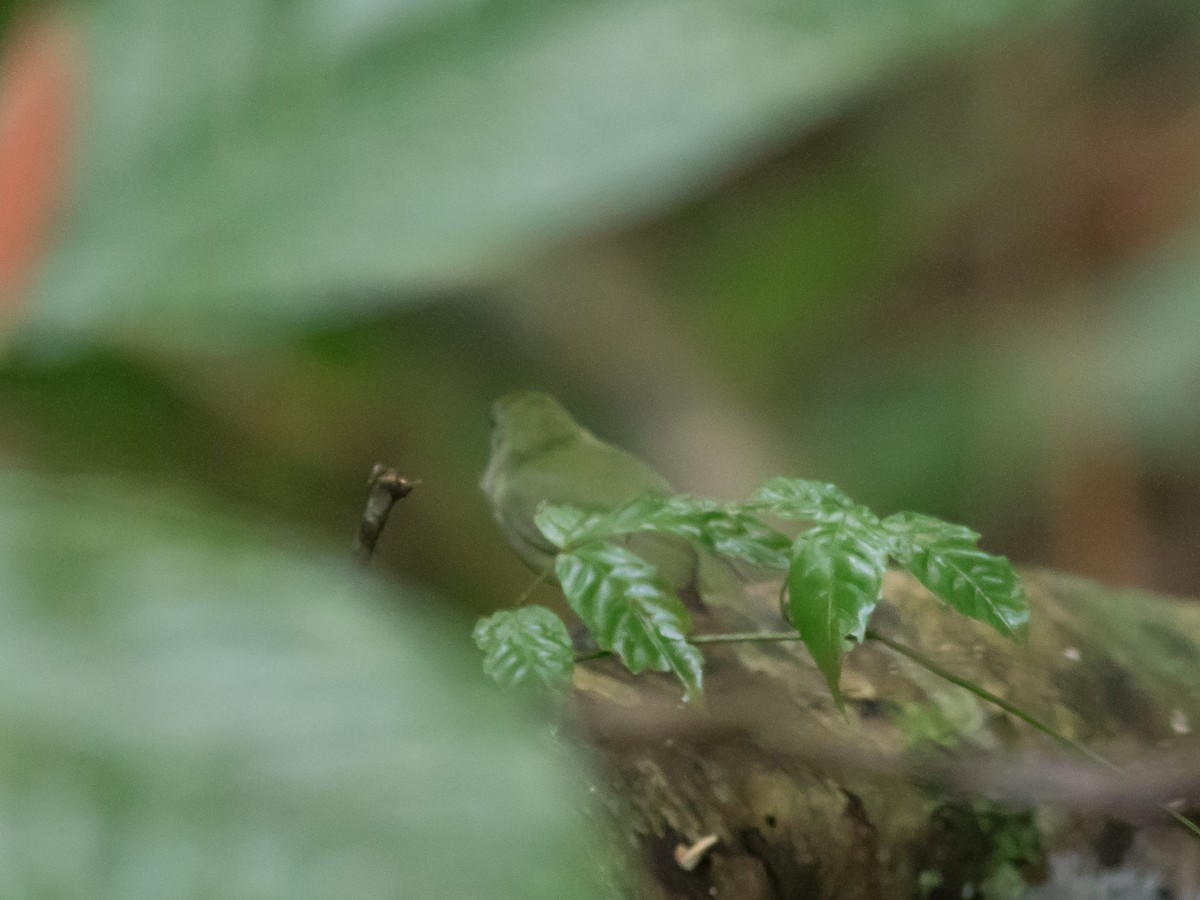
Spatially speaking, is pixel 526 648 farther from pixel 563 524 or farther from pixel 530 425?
pixel 530 425

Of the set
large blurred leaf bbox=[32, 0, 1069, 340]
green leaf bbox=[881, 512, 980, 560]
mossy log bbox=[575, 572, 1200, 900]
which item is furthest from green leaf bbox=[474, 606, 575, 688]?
large blurred leaf bbox=[32, 0, 1069, 340]

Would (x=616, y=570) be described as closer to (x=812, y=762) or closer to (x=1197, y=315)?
(x=812, y=762)

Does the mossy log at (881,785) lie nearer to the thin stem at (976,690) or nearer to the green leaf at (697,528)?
the thin stem at (976,690)

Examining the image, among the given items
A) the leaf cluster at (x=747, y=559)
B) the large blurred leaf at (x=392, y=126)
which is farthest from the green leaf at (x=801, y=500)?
the large blurred leaf at (x=392, y=126)

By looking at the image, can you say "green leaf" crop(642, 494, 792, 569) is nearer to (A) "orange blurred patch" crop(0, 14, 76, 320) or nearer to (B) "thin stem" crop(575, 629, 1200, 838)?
(B) "thin stem" crop(575, 629, 1200, 838)

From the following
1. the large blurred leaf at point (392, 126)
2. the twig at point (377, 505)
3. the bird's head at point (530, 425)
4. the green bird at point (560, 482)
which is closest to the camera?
the large blurred leaf at point (392, 126)

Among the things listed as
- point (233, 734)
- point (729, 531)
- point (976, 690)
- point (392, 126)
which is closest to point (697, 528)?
point (729, 531)
